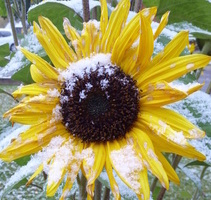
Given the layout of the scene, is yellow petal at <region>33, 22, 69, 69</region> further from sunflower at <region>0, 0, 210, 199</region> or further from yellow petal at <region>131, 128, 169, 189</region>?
yellow petal at <region>131, 128, 169, 189</region>

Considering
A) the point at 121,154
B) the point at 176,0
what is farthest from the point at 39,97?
the point at 176,0

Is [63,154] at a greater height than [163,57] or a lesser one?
lesser

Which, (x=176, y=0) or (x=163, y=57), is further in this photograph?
(x=176, y=0)

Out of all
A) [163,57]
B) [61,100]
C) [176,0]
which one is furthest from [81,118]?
[176,0]

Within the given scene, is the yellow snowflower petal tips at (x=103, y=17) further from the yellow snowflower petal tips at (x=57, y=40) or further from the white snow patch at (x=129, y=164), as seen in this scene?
the white snow patch at (x=129, y=164)

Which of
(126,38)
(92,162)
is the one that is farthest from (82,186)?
(126,38)

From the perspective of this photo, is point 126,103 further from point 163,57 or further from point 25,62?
point 25,62
